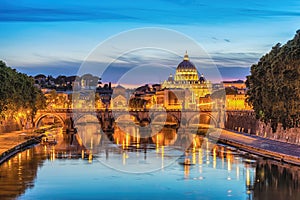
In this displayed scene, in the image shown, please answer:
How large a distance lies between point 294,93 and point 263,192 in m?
18.6

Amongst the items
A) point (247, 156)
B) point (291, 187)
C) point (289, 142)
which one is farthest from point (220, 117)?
point (291, 187)

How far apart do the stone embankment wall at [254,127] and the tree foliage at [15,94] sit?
3117 centimetres

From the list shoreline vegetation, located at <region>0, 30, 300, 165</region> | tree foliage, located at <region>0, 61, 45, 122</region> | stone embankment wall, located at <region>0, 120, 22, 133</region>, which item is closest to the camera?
shoreline vegetation, located at <region>0, 30, 300, 165</region>

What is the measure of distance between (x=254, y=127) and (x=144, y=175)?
4801cm

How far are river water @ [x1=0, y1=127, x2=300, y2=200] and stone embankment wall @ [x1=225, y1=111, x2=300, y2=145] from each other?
22.7ft

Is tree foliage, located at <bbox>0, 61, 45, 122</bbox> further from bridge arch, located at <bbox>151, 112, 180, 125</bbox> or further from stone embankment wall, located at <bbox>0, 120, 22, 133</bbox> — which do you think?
bridge arch, located at <bbox>151, 112, 180, 125</bbox>

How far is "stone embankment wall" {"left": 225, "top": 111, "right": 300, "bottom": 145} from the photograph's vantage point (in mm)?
79387

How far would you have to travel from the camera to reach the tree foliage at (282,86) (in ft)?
210

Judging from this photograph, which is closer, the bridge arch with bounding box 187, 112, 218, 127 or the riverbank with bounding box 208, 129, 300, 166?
the riverbank with bounding box 208, 129, 300, 166

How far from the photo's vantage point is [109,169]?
61906 millimetres

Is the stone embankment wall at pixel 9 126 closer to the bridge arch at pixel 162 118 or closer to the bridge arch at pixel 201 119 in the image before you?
the bridge arch at pixel 201 119

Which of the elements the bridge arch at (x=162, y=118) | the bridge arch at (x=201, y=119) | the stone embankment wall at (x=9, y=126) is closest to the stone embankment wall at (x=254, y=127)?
the bridge arch at (x=201, y=119)

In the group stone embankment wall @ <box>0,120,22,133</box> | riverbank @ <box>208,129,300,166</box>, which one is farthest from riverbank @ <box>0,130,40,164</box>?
riverbank @ <box>208,129,300,166</box>

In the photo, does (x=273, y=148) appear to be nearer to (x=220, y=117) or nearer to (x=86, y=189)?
(x=86, y=189)
